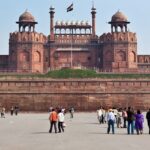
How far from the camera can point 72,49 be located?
220 ft

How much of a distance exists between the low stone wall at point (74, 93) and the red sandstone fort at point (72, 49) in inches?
331

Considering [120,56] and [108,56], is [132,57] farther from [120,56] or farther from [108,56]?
[108,56]

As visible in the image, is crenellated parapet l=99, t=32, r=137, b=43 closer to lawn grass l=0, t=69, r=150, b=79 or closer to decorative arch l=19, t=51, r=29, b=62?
lawn grass l=0, t=69, r=150, b=79

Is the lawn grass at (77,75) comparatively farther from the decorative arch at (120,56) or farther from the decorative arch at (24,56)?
the decorative arch at (24,56)

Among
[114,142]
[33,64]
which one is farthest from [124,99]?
[114,142]

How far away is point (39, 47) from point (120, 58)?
36.1 feet

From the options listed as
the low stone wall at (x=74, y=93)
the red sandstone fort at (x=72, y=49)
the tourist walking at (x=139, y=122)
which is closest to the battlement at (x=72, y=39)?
Answer: the red sandstone fort at (x=72, y=49)

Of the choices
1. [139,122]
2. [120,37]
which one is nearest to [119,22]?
[120,37]

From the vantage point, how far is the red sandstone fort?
65625 mm

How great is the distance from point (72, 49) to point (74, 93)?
41.2ft

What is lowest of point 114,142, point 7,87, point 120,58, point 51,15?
point 114,142

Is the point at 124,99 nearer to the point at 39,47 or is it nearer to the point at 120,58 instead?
the point at 120,58

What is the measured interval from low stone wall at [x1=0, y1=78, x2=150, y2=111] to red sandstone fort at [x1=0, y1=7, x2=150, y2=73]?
27.5 ft

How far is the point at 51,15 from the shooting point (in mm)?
71375
